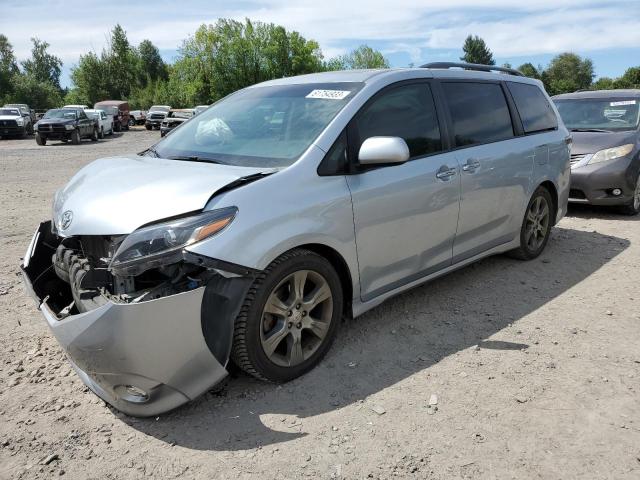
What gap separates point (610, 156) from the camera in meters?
7.53

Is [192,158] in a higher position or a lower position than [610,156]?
higher

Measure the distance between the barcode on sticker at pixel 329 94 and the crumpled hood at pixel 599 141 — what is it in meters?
5.13

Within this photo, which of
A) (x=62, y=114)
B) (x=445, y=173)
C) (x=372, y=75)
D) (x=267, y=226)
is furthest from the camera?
(x=62, y=114)

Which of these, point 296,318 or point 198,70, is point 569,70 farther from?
point 296,318

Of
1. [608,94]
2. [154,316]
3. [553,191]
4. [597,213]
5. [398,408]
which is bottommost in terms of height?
[398,408]

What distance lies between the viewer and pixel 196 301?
9.10ft

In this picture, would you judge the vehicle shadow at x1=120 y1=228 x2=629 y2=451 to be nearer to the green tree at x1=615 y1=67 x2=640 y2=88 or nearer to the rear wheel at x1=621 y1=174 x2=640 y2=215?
the rear wheel at x1=621 y1=174 x2=640 y2=215

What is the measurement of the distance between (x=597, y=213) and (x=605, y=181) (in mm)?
745

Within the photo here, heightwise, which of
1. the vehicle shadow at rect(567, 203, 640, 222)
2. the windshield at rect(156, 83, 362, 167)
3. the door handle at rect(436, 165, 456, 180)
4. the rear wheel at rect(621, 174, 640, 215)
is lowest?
the vehicle shadow at rect(567, 203, 640, 222)

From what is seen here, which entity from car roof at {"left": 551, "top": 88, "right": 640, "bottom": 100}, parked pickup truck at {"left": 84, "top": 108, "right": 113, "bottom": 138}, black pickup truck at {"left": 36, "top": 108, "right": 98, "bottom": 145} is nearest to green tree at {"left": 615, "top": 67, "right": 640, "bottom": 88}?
parked pickup truck at {"left": 84, "top": 108, "right": 113, "bottom": 138}

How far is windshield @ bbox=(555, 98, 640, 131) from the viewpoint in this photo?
8156 mm

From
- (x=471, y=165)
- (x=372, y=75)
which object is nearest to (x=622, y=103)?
(x=471, y=165)

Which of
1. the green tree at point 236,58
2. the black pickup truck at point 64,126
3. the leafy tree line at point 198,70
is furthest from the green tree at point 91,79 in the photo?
the black pickup truck at point 64,126

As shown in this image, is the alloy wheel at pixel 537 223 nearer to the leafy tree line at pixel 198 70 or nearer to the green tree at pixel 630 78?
the leafy tree line at pixel 198 70
